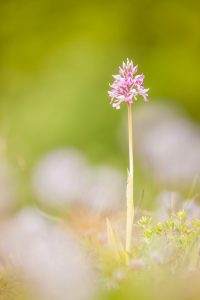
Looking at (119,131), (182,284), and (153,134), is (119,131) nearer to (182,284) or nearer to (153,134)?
(153,134)

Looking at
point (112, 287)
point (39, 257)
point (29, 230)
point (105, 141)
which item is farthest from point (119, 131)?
point (112, 287)

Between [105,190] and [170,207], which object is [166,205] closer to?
[170,207]

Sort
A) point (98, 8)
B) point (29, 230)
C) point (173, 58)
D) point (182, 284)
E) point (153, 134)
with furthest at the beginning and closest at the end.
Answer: point (98, 8) < point (173, 58) < point (153, 134) < point (29, 230) < point (182, 284)

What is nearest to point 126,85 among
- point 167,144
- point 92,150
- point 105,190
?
point 105,190

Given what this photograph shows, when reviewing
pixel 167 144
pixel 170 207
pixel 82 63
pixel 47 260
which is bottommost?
pixel 47 260

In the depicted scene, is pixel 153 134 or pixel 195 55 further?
pixel 195 55

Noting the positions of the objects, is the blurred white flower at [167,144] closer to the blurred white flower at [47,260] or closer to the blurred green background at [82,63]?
the blurred green background at [82,63]
